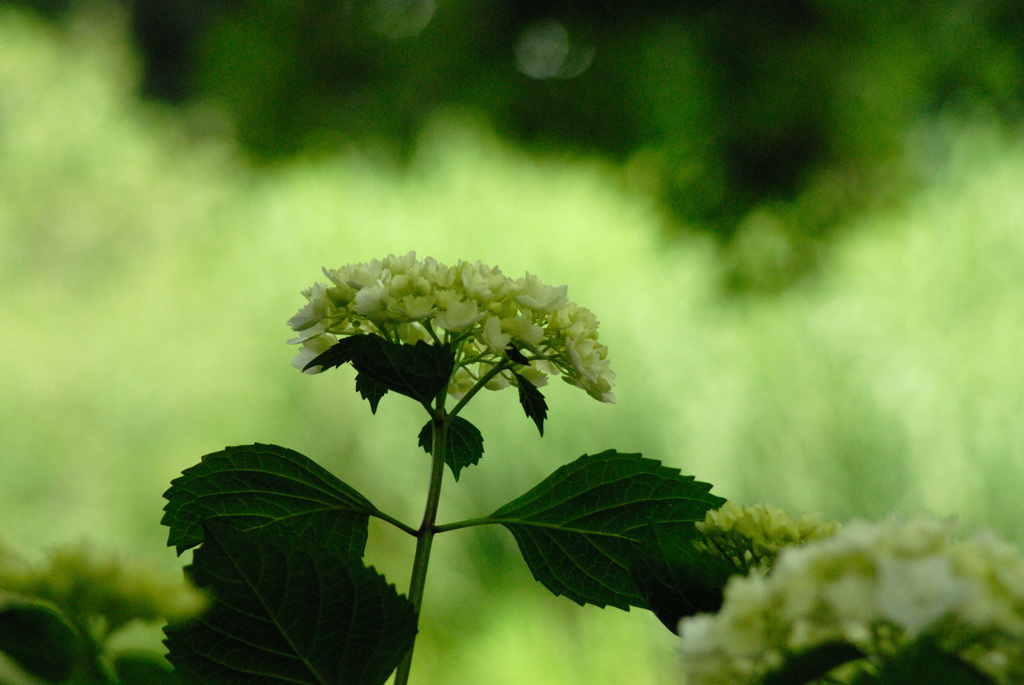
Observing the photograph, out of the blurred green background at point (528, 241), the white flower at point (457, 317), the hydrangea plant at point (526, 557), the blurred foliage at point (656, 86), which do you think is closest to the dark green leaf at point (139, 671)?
the hydrangea plant at point (526, 557)

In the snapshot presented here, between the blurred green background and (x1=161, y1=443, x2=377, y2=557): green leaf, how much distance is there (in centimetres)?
97

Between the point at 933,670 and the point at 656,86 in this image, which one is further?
the point at 656,86

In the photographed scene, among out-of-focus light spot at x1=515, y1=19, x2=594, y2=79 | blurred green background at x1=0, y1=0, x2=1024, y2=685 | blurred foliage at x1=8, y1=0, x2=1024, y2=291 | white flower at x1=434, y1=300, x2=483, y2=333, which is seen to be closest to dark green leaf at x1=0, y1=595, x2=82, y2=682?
white flower at x1=434, y1=300, x2=483, y2=333

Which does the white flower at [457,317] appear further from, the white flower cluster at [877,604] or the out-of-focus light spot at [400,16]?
the out-of-focus light spot at [400,16]

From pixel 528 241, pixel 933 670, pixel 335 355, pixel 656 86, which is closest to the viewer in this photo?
pixel 933 670

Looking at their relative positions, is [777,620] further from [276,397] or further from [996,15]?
[996,15]

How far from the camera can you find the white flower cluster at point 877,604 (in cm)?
11

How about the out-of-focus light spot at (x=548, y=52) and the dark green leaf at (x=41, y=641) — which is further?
the out-of-focus light spot at (x=548, y=52)

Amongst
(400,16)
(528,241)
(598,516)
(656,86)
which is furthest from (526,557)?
(400,16)

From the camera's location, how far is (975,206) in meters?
2.02

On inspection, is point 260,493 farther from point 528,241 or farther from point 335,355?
point 528,241

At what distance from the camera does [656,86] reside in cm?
279

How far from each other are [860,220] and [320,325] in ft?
9.63

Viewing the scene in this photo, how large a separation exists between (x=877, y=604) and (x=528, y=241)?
74.2 inches
